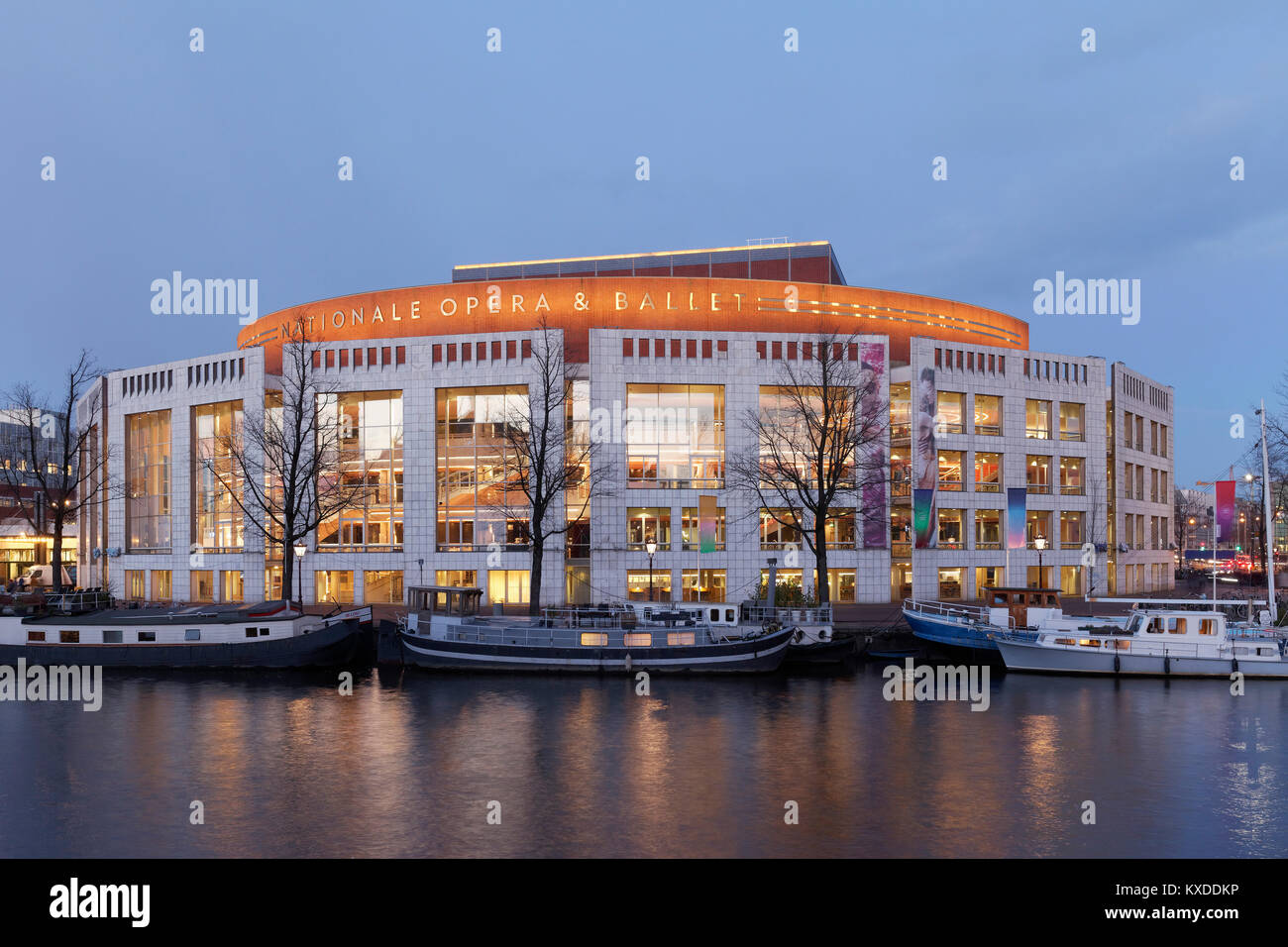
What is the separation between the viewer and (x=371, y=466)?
69125mm

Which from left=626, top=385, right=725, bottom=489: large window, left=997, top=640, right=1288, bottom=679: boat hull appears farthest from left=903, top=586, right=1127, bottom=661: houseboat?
left=626, top=385, right=725, bottom=489: large window

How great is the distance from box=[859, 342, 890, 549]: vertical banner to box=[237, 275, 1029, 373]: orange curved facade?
4.70 metres

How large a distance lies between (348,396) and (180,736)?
42233mm

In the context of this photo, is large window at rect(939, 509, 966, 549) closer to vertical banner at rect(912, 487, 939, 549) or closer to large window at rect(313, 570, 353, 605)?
vertical banner at rect(912, 487, 939, 549)

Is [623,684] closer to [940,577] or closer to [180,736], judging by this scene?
[180,736]

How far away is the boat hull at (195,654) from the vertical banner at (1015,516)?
51074 mm

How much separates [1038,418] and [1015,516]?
33.2ft

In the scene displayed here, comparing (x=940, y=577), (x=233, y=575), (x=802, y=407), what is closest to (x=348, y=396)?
(x=233, y=575)

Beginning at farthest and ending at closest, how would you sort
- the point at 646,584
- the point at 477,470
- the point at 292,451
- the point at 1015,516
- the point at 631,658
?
the point at 1015,516, the point at 477,470, the point at 646,584, the point at 292,451, the point at 631,658

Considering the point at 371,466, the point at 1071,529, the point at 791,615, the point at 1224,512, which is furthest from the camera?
the point at 1071,529

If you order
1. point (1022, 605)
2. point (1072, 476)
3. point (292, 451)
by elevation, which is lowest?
point (1022, 605)

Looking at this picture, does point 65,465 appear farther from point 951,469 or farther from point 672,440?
point 951,469

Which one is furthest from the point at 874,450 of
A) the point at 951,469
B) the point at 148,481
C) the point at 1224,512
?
the point at 148,481
